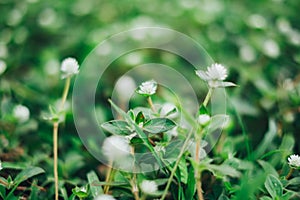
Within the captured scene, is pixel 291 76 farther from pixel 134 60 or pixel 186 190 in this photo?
pixel 186 190

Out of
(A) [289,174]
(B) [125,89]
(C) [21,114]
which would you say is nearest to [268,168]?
(A) [289,174]

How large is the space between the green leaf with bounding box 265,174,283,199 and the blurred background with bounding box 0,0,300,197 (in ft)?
0.75

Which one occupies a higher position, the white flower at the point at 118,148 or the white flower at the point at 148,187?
the white flower at the point at 118,148

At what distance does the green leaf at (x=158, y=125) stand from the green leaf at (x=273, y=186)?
0.78ft

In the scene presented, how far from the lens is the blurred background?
49.8 inches

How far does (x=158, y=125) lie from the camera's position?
3.07ft

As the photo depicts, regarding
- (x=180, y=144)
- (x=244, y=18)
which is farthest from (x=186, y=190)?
(x=244, y=18)

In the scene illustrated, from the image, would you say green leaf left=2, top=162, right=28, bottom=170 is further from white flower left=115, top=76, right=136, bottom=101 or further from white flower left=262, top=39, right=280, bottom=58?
white flower left=262, top=39, right=280, bottom=58

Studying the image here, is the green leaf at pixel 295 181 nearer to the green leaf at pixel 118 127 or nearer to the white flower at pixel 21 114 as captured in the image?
the green leaf at pixel 118 127

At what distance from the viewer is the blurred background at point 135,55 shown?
126 cm

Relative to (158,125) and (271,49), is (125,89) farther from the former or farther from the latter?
(271,49)

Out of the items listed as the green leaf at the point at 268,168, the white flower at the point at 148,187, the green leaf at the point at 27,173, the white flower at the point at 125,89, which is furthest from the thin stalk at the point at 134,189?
the white flower at the point at 125,89

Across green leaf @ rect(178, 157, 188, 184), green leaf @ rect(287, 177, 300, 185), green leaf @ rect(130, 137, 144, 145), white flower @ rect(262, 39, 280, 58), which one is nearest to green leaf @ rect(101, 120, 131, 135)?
Result: green leaf @ rect(130, 137, 144, 145)

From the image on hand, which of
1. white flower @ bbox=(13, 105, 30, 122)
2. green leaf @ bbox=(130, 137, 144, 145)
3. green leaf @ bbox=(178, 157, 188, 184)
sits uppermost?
white flower @ bbox=(13, 105, 30, 122)
